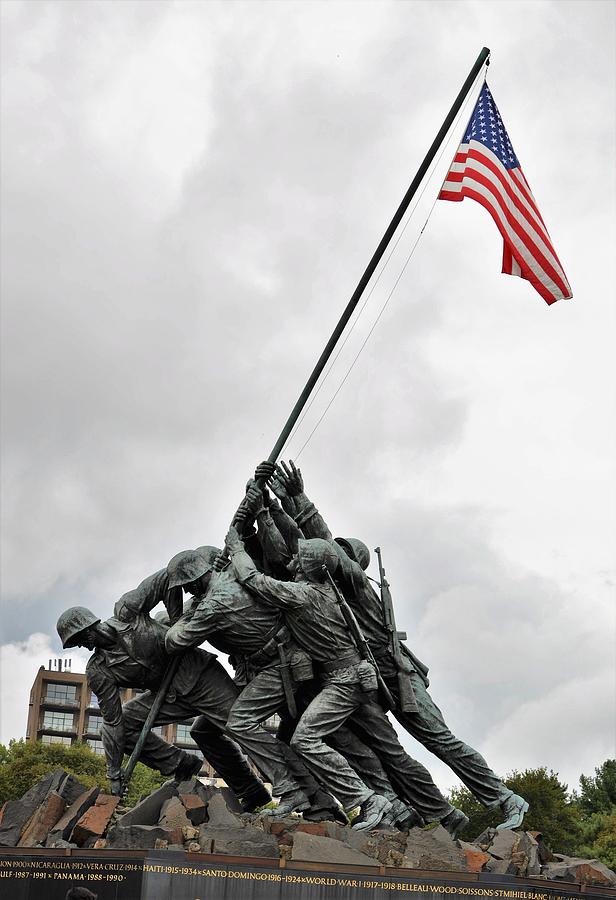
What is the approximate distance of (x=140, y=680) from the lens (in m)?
13.7

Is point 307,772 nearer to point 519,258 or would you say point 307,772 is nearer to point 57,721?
point 519,258

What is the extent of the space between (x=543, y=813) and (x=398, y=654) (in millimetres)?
21633

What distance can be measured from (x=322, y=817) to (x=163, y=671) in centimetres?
253

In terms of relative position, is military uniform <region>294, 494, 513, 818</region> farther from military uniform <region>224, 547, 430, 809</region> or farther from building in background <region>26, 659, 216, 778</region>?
building in background <region>26, 659, 216, 778</region>

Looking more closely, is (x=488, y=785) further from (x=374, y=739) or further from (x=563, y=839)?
(x=563, y=839)

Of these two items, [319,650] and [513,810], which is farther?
[513,810]

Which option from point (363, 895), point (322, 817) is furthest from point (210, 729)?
point (363, 895)

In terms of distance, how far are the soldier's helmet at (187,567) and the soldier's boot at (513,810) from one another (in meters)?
4.55

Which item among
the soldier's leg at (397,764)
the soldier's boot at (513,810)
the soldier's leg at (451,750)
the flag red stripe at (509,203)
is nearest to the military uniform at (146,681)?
the soldier's leg at (397,764)

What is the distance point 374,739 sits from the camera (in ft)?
45.2

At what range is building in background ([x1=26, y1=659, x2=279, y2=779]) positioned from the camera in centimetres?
5994

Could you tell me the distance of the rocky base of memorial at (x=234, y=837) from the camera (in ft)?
37.1

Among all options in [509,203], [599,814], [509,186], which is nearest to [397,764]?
[509,203]

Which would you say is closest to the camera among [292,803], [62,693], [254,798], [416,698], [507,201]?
[292,803]
